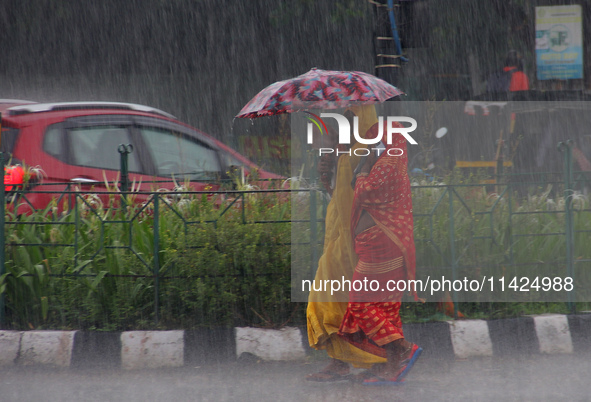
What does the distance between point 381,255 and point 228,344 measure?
4.11 ft

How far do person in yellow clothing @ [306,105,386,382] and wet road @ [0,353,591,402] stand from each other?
0.45 ft

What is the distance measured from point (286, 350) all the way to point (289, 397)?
0.62 m

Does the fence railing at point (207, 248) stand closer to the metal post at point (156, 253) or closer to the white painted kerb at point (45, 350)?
the metal post at point (156, 253)

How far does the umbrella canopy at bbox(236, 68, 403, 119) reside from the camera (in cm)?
393

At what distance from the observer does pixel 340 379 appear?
4.24 metres

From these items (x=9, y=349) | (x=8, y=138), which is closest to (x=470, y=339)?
(x=9, y=349)

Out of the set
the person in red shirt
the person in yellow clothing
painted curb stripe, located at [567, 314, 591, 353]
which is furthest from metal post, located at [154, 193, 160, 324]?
the person in red shirt

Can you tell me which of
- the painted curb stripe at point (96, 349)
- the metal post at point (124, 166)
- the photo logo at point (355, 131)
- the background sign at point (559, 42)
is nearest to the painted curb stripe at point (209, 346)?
the painted curb stripe at point (96, 349)

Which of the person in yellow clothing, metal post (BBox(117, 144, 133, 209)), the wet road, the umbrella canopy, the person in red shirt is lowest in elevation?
the wet road

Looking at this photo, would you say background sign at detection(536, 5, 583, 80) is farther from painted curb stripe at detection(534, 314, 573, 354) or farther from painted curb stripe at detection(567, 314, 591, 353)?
painted curb stripe at detection(534, 314, 573, 354)

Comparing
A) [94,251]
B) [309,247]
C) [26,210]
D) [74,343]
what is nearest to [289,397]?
[309,247]

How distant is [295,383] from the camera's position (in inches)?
167

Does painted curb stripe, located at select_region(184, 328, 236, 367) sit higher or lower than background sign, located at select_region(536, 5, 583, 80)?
lower

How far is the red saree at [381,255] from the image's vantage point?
159 inches
